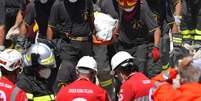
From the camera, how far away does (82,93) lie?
829 centimetres

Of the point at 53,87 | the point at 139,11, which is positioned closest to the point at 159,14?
the point at 139,11

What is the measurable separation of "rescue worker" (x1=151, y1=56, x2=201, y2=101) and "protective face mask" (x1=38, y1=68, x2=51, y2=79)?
2576 millimetres

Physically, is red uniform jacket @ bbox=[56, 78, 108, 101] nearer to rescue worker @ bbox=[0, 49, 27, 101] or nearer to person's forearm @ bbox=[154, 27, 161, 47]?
rescue worker @ bbox=[0, 49, 27, 101]

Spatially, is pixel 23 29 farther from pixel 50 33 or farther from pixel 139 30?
pixel 139 30

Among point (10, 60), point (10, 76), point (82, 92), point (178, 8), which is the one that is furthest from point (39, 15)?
point (178, 8)

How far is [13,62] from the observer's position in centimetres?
867

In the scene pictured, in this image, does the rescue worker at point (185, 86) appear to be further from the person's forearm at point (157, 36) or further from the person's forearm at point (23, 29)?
the person's forearm at point (23, 29)

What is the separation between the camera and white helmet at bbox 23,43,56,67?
925 cm

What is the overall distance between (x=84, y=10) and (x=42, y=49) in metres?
1.88

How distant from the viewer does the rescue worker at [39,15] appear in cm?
1155

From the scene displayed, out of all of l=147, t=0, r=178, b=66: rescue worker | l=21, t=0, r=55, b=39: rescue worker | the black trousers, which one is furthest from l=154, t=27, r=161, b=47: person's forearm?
l=21, t=0, r=55, b=39: rescue worker

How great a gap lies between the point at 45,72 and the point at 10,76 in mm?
701

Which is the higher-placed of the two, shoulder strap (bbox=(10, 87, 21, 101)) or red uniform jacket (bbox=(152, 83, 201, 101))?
red uniform jacket (bbox=(152, 83, 201, 101))

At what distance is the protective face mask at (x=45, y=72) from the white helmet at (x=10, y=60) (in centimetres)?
38
